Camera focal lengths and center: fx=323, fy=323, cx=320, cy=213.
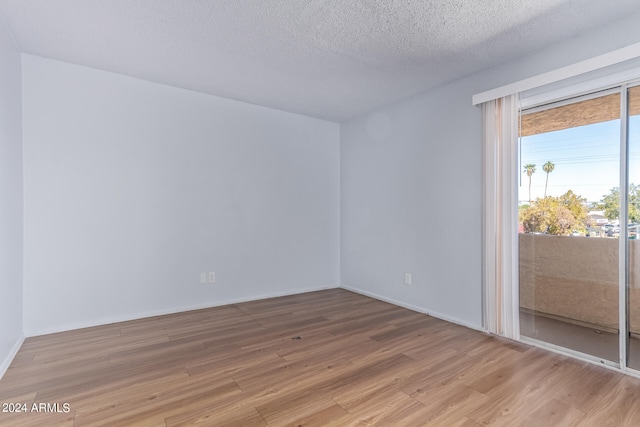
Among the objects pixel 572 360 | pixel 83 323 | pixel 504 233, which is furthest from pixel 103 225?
pixel 572 360

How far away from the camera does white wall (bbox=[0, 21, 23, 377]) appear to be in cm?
238

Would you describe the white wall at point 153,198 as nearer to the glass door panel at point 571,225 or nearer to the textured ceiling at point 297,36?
the textured ceiling at point 297,36

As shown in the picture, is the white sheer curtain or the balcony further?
the white sheer curtain

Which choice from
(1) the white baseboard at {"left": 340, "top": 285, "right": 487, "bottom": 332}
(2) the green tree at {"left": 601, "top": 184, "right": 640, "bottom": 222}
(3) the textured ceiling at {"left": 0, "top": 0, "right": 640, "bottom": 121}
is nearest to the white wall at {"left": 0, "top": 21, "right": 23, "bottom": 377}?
(3) the textured ceiling at {"left": 0, "top": 0, "right": 640, "bottom": 121}

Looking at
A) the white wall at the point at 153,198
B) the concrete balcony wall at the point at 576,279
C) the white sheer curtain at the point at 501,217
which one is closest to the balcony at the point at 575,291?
the concrete balcony wall at the point at 576,279

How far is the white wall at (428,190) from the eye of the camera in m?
3.12

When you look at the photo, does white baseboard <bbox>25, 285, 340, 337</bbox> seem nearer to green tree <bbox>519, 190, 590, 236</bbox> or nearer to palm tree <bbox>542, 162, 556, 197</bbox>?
green tree <bbox>519, 190, 590, 236</bbox>

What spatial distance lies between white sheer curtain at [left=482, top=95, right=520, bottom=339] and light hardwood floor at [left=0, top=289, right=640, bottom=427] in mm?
284

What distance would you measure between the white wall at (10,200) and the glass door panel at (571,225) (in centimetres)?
422

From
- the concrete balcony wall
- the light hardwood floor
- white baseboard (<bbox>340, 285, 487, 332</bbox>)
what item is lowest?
the light hardwood floor

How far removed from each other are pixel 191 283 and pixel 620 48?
176 inches

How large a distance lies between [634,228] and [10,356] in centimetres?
478

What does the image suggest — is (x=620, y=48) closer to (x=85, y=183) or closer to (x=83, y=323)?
(x=85, y=183)

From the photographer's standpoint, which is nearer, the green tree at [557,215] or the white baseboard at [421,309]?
the green tree at [557,215]
